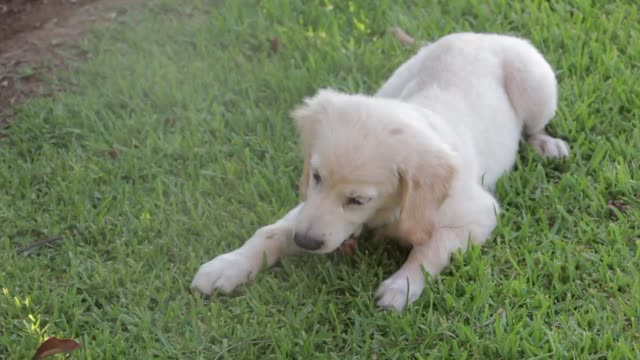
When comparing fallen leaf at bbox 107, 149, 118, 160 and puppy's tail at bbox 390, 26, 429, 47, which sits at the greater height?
puppy's tail at bbox 390, 26, 429, 47

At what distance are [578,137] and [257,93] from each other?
1734mm

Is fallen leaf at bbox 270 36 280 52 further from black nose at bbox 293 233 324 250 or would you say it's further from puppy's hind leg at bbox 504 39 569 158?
black nose at bbox 293 233 324 250

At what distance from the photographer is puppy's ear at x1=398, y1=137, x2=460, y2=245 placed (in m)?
4.14

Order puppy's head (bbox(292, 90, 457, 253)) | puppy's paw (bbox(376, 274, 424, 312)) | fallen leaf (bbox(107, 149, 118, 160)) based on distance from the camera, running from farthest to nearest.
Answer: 1. fallen leaf (bbox(107, 149, 118, 160))
2. puppy's paw (bbox(376, 274, 424, 312))
3. puppy's head (bbox(292, 90, 457, 253))

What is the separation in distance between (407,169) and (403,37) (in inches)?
91.1

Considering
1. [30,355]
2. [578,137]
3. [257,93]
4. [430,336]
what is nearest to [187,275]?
[30,355]

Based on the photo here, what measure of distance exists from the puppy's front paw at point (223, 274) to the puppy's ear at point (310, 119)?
37 centimetres

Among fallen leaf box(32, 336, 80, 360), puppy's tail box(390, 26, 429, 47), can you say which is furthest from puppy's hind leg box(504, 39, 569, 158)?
fallen leaf box(32, 336, 80, 360)

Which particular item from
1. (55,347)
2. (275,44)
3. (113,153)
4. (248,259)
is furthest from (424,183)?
(275,44)

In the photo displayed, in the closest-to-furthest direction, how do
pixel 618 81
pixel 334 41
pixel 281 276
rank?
1. pixel 281 276
2. pixel 618 81
3. pixel 334 41

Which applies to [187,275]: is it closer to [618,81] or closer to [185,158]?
[185,158]

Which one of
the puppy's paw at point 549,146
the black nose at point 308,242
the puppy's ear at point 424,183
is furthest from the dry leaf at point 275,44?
the black nose at point 308,242

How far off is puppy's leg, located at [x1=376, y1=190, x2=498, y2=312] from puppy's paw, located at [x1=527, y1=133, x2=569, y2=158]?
0.66 m

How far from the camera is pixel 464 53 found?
205 inches
